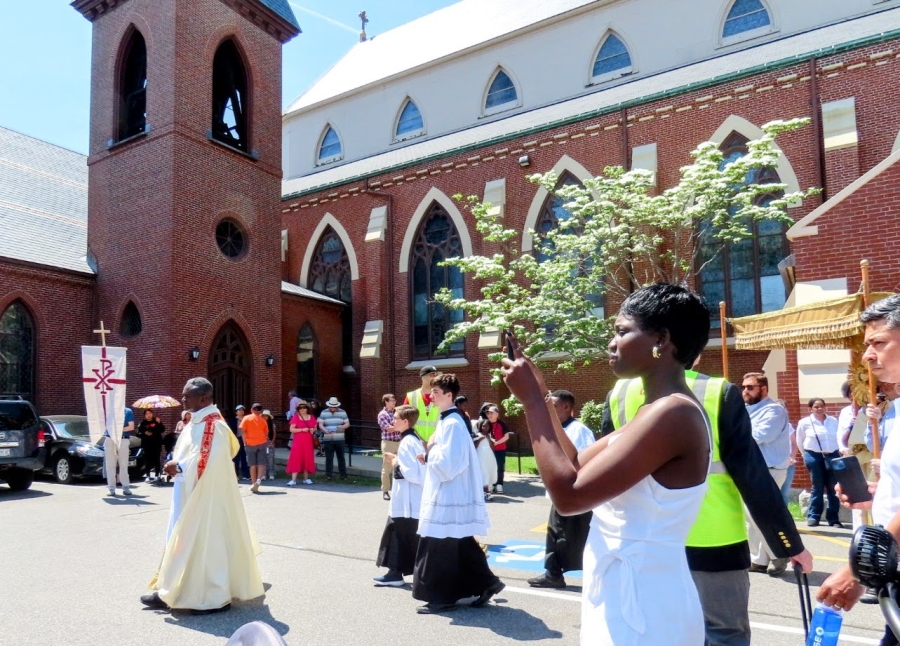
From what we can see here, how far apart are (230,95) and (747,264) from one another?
51.0 feet

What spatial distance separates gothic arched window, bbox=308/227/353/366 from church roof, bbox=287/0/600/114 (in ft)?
25.3

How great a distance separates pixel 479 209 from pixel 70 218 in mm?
13234

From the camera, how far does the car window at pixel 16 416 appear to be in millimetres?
13641

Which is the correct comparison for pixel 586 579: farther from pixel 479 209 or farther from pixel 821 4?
pixel 821 4

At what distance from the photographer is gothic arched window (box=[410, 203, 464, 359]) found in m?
22.9

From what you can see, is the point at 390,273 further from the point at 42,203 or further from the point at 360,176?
the point at 42,203

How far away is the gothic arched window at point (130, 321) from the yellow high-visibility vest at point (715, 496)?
18.8 m

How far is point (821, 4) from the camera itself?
20.7m

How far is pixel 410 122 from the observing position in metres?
29.0

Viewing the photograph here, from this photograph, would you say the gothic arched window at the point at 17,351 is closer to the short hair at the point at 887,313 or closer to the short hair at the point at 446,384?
the short hair at the point at 446,384

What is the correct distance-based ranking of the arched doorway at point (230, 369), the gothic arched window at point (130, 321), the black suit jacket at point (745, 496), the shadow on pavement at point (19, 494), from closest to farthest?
the black suit jacket at point (745, 496) < the shadow on pavement at point (19, 494) < the gothic arched window at point (130, 321) < the arched doorway at point (230, 369)

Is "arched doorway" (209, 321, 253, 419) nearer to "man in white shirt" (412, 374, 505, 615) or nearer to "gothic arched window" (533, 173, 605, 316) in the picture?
"gothic arched window" (533, 173, 605, 316)

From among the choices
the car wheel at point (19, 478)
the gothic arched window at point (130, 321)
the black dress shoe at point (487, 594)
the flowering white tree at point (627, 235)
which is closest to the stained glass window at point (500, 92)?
the flowering white tree at point (627, 235)

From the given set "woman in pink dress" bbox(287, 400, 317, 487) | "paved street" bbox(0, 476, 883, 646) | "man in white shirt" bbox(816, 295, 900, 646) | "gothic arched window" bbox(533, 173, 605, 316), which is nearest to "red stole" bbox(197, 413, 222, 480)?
"paved street" bbox(0, 476, 883, 646)
